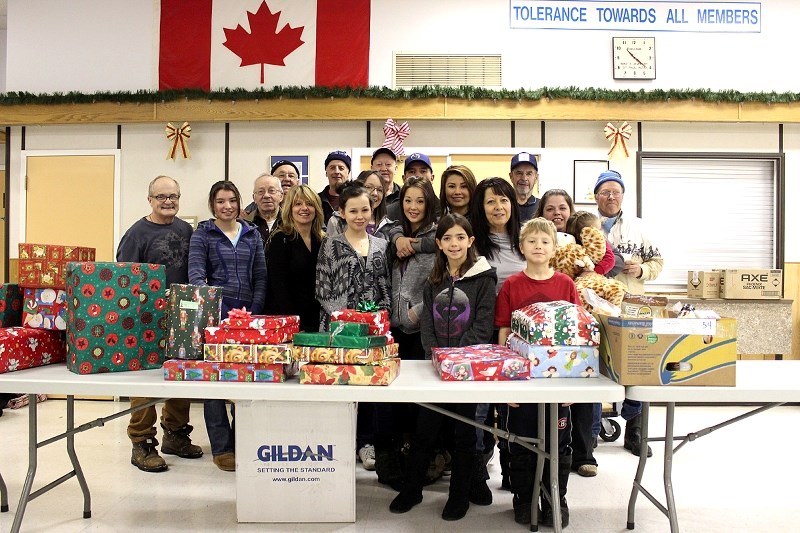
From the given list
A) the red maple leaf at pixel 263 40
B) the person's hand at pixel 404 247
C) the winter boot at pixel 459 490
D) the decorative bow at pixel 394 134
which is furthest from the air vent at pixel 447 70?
the winter boot at pixel 459 490

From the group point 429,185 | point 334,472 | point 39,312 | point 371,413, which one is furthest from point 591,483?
point 39,312

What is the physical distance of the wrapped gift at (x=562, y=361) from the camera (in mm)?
2217

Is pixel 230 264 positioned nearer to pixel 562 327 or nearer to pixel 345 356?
pixel 345 356

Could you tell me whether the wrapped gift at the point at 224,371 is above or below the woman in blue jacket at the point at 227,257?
below

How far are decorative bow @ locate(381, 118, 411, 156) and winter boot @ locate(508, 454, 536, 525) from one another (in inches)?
125

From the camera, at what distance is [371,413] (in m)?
3.59

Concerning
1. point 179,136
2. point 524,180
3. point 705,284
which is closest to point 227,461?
point 524,180

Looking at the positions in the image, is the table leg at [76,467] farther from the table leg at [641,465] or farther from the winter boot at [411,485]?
the table leg at [641,465]

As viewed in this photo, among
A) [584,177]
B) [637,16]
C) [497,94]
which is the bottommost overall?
[584,177]

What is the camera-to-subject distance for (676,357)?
2.06 meters

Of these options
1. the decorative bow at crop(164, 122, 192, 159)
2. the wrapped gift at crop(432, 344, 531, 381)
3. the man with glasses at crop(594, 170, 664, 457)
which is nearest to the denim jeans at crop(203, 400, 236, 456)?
the wrapped gift at crop(432, 344, 531, 381)

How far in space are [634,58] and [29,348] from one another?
17.0 feet

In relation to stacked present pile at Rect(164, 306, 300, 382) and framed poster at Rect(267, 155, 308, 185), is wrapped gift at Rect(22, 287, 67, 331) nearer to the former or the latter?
stacked present pile at Rect(164, 306, 300, 382)

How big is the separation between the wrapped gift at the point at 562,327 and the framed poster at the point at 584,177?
3407 millimetres
